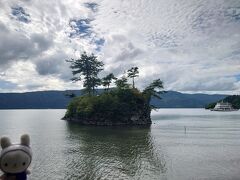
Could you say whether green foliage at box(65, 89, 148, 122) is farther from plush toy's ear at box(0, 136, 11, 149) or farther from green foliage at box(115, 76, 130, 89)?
plush toy's ear at box(0, 136, 11, 149)

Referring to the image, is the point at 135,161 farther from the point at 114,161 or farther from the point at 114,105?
the point at 114,105

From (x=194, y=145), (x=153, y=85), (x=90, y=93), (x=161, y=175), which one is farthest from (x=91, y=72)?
(x=161, y=175)

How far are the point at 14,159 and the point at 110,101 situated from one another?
86585 mm

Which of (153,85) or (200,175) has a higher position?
(153,85)

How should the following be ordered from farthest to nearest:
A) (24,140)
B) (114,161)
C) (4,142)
Result: 1. (114,161)
2. (24,140)
3. (4,142)

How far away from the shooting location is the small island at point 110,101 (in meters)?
95.6

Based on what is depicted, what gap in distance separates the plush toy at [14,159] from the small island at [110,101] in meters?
83.5

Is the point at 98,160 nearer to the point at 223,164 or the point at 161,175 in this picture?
the point at 161,175

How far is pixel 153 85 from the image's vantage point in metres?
109

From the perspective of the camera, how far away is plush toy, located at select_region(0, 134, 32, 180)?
10.3m

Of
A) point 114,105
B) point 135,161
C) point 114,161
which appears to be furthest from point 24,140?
point 114,105

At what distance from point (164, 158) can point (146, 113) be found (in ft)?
207

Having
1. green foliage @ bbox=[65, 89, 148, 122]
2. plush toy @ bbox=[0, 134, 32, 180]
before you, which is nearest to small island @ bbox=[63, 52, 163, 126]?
green foliage @ bbox=[65, 89, 148, 122]

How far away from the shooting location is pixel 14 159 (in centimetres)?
1030
